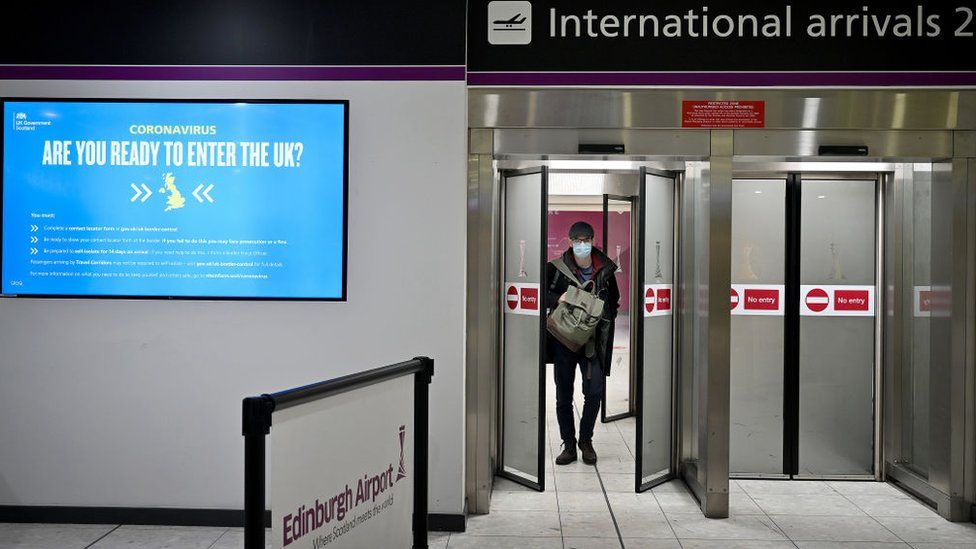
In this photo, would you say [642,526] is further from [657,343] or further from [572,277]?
[572,277]

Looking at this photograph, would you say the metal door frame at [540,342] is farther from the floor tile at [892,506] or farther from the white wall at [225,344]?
the floor tile at [892,506]

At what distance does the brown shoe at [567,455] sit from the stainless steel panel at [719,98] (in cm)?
244

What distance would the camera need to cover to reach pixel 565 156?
4.39 m

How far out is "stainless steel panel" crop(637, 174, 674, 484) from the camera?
4809mm

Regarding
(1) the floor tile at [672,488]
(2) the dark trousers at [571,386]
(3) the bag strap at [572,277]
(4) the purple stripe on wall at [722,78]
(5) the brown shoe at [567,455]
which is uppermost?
(4) the purple stripe on wall at [722,78]

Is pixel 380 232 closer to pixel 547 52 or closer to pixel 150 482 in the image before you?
pixel 547 52

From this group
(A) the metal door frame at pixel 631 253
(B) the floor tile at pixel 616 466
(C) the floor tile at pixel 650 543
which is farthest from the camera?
(A) the metal door frame at pixel 631 253

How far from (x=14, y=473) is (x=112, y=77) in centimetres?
227

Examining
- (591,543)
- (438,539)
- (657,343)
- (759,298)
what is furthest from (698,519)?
(759,298)

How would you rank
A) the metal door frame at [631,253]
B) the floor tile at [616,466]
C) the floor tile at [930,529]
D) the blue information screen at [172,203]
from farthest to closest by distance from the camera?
the metal door frame at [631,253] < the floor tile at [616,466] < the blue information screen at [172,203] < the floor tile at [930,529]

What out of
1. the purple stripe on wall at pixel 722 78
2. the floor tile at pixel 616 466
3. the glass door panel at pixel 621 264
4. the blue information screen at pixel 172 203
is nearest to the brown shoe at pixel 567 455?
the floor tile at pixel 616 466

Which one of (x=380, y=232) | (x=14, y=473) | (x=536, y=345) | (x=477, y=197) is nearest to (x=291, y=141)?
(x=380, y=232)

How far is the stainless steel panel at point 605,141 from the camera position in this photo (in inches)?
169

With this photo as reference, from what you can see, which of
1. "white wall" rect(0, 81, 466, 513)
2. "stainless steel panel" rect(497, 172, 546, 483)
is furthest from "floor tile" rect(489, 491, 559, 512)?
"white wall" rect(0, 81, 466, 513)
